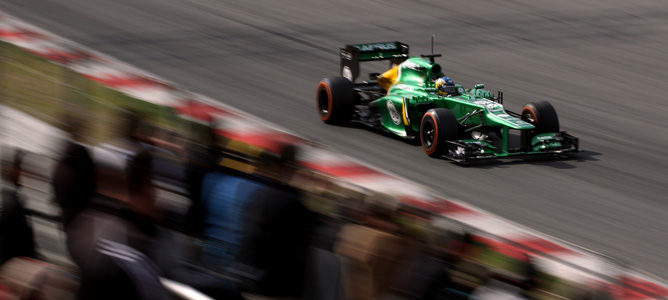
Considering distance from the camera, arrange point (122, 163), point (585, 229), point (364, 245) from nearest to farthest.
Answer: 1. point (364, 245)
2. point (122, 163)
3. point (585, 229)

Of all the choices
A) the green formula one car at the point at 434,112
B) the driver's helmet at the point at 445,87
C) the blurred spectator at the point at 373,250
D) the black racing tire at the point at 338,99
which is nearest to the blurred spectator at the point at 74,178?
the blurred spectator at the point at 373,250

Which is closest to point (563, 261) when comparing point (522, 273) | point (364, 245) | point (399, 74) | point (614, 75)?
point (522, 273)

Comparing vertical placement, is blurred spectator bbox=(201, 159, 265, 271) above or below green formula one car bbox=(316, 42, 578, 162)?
above

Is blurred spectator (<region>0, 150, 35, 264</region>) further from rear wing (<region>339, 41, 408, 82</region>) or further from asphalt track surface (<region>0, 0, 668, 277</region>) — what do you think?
rear wing (<region>339, 41, 408, 82</region>)

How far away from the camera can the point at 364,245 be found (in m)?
3.10

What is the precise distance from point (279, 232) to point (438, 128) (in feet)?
19.7

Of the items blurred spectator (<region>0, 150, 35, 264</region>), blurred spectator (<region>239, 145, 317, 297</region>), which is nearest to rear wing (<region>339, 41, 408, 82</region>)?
blurred spectator (<region>0, 150, 35, 264</region>)

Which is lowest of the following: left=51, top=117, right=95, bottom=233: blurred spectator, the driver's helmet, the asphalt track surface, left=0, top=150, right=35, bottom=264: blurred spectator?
the asphalt track surface

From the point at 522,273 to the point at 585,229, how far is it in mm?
5206

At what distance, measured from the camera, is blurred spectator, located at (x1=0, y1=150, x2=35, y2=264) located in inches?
160

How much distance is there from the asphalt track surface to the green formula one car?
193 millimetres

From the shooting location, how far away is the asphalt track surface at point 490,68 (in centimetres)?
850

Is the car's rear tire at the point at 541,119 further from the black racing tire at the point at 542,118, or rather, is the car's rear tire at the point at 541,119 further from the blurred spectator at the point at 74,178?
the blurred spectator at the point at 74,178

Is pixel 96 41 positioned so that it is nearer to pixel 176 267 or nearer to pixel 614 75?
pixel 614 75
